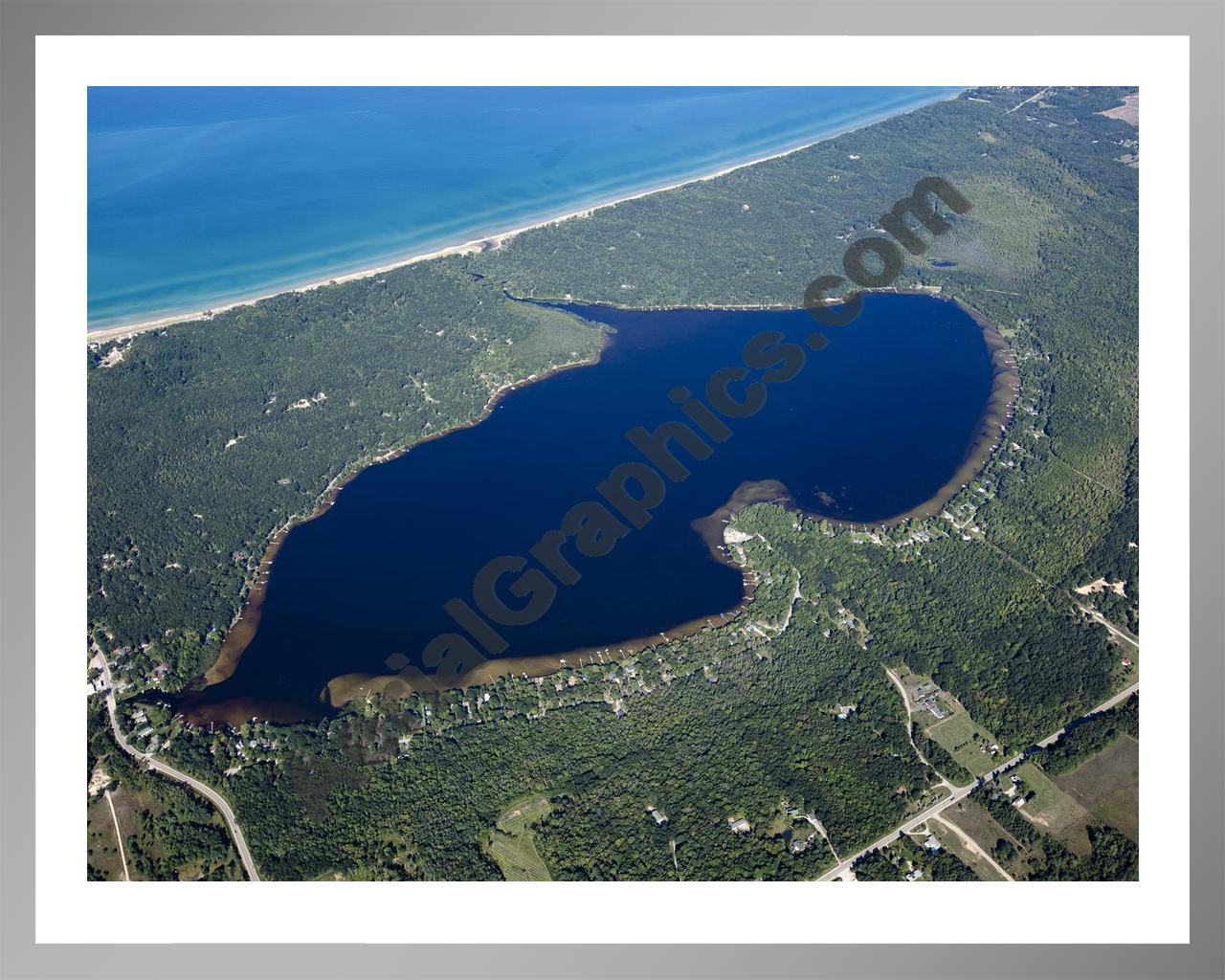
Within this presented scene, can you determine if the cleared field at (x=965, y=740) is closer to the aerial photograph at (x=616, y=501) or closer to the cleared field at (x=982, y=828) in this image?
the aerial photograph at (x=616, y=501)

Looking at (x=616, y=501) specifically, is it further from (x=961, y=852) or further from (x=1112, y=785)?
(x=1112, y=785)

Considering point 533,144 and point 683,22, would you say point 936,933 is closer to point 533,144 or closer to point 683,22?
point 683,22

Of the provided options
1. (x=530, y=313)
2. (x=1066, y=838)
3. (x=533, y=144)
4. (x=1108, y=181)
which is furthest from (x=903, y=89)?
(x=1066, y=838)

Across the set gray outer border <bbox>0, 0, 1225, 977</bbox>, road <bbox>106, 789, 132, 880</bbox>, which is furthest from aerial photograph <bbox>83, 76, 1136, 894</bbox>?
gray outer border <bbox>0, 0, 1225, 977</bbox>

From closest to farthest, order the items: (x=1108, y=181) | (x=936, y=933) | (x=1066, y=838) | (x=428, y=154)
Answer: (x=936, y=933), (x=1066, y=838), (x=1108, y=181), (x=428, y=154)

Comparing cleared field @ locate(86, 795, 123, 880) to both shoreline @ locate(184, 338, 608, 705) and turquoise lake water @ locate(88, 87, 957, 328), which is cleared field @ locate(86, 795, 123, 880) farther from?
turquoise lake water @ locate(88, 87, 957, 328)

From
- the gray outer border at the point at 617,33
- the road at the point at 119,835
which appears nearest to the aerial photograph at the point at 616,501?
the road at the point at 119,835
